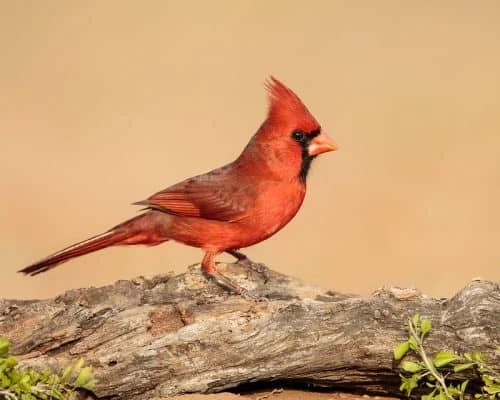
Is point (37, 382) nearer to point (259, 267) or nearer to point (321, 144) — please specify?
point (259, 267)

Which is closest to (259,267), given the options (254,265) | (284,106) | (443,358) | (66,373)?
(254,265)

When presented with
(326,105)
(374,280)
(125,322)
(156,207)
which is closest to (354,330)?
(125,322)

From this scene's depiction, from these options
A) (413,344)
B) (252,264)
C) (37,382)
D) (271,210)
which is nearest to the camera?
(37,382)

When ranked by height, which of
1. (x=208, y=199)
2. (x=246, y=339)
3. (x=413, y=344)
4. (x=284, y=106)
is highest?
(x=284, y=106)

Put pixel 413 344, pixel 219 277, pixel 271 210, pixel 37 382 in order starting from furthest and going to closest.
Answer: pixel 271 210 < pixel 219 277 < pixel 413 344 < pixel 37 382

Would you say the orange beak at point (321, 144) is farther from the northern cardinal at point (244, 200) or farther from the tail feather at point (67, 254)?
the tail feather at point (67, 254)

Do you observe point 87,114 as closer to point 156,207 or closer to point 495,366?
point 156,207

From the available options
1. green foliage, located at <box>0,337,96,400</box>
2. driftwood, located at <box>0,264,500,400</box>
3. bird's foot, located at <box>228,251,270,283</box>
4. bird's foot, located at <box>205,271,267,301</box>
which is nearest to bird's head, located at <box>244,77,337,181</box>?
bird's foot, located at <box>228,251,270,283</box>
